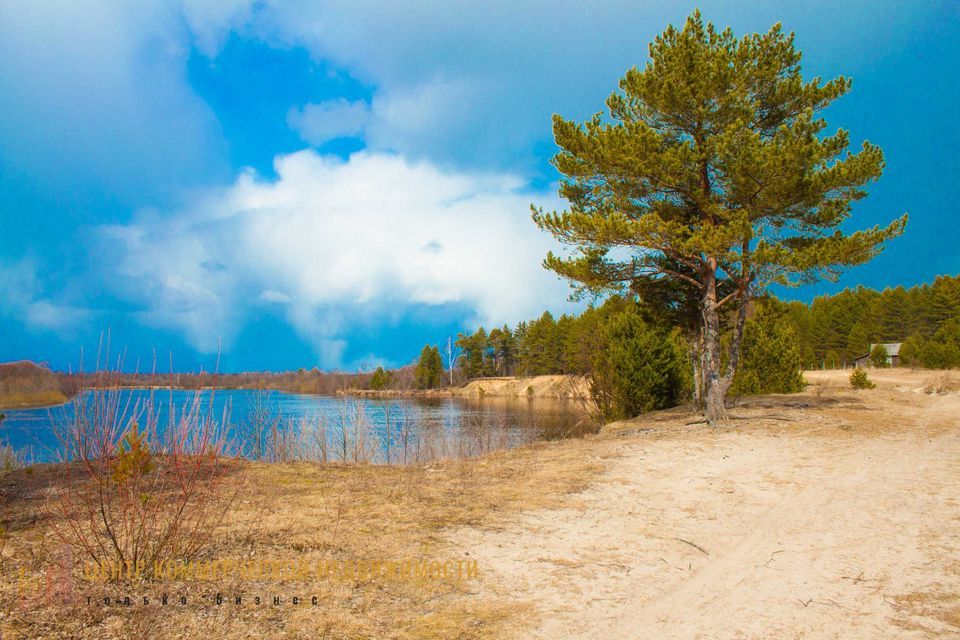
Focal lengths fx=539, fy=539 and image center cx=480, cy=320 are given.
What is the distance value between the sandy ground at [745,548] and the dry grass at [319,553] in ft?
1.41

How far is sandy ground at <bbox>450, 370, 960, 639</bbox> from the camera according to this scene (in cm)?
381

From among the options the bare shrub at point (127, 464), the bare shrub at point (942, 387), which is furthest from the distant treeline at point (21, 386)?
the bare shrub at point (942, 387)

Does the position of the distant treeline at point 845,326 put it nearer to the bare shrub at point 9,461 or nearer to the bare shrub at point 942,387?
the bare shrub at point 942,387

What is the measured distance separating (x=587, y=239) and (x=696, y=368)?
562 cm

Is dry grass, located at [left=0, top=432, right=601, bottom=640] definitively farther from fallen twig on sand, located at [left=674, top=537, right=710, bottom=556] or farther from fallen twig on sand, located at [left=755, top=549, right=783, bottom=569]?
fallen twig on sand, located at [left=755, top=549, right=783, bottom=569]

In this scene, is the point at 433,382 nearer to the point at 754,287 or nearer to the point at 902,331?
the point at 902,331

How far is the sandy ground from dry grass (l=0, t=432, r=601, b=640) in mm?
429

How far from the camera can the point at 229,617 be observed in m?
3.66

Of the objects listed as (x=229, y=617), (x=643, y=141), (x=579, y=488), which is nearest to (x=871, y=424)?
(x=643, y=141)

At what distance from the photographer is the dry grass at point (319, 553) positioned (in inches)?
140

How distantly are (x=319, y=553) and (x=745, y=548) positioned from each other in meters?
4.15

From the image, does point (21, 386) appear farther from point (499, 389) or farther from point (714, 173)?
point (499, 389)

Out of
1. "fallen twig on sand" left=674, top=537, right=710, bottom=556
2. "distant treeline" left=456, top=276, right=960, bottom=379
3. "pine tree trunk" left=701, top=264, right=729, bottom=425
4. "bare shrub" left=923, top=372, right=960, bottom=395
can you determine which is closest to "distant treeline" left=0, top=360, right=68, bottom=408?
"fallen twig on sand" left=674, top=537, right=710, bottom=556

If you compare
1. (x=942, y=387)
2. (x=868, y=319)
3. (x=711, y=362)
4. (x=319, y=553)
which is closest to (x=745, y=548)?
(x=319, y=553)
